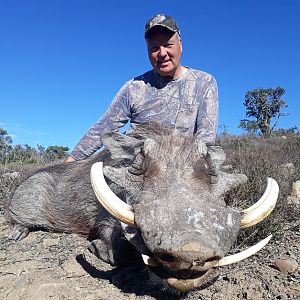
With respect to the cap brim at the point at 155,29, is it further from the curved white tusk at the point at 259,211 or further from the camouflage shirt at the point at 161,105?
the curved white tusk at the point at 259,211

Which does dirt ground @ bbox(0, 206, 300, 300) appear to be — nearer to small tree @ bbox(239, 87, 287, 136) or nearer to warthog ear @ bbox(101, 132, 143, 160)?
warthog ear @ bbox(101, 132, 143, 160)

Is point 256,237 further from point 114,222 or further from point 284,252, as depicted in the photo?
point 114,222

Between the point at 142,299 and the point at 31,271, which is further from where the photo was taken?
the point at 31,271

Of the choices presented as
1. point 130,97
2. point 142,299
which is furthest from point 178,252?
point 130,97

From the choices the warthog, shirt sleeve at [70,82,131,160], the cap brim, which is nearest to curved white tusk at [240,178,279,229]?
the warthog

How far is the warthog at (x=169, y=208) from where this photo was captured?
198 centimetres

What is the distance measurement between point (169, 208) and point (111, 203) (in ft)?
1.17

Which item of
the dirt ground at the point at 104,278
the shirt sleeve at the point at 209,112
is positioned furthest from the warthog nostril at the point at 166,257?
the shirt sleeve at the point at 209,112

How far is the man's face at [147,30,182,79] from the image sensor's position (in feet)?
14.9

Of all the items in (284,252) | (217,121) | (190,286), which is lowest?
(190,286)

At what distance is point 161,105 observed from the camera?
4543mm

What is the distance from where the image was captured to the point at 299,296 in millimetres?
2436

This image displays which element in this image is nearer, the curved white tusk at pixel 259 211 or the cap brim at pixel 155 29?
the curved white tusk at pixel 259 211

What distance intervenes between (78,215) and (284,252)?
188cm
